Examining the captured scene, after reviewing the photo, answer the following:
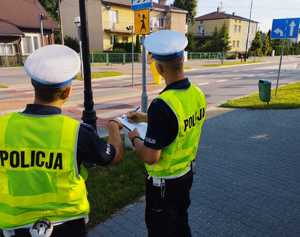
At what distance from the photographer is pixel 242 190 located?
4.71m

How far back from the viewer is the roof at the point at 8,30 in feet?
102

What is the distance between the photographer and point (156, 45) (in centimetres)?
234

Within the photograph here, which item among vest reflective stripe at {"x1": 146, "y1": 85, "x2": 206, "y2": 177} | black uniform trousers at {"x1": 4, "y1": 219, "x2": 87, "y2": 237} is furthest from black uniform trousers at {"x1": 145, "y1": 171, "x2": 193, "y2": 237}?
black uniform trousers at {"x1": 4, "y1": 219, "x2": 87, "y2": 237}

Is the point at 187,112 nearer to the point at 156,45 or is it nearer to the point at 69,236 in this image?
the point at 156,45

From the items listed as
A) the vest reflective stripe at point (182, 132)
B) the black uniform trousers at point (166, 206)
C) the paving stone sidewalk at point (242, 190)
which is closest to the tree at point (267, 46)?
the paving stone sidewalk at point (242, 190)

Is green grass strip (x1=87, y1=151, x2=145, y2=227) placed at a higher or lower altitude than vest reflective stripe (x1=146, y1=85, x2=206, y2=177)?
lower

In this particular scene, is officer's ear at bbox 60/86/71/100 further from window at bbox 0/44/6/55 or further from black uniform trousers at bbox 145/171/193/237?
window at bbox 0/44/6/55

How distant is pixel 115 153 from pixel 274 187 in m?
3.59

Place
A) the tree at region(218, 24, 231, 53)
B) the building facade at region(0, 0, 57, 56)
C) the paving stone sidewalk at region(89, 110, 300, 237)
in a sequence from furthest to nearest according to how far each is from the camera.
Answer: the tree at region(218, 24, 231, 53) < the building facade at region(0, 0, 57, 56) < the paving stone sidewalk at region(89, 110, 300, 237)

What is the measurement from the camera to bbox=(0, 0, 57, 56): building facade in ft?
105

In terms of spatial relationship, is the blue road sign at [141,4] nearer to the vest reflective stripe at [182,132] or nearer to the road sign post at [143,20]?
the road sign post at [143,20]

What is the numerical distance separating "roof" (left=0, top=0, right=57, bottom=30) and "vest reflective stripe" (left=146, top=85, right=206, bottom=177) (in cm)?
3577

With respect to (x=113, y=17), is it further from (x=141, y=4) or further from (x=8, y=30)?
(x=141, y=4)

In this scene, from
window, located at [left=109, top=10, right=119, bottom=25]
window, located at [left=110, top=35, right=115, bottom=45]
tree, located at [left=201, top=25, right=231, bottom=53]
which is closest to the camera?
window, located at [left=109, top=10, right=119, bottom=25]
